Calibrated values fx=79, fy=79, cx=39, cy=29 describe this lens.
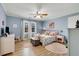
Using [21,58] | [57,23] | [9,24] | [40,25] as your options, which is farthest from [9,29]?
[21,58]

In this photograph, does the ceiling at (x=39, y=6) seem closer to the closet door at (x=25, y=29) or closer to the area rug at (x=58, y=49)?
the closet door at (x=25, y=29)

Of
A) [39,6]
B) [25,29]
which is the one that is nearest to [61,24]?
[25,29]

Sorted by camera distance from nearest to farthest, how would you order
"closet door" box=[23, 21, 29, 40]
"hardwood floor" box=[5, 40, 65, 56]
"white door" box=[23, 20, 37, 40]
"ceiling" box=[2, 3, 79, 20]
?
1. "ceiling" box=[2, 3, 79, 20]
2. "hardwood floor" box=[5, 40, 65, 56]
3. "white door" box=[23, 20, 37, 40]
4. "closet door" box=[23, 21, 29, 40]

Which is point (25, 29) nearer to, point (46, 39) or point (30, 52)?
point (46, 39)

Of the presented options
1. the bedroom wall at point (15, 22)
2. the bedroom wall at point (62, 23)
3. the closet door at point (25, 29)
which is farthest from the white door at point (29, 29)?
the bedroom wall at point (62, 23)

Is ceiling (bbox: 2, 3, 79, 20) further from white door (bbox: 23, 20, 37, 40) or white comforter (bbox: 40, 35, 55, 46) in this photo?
white comforter (bbox: 40, 35, 55, 46)

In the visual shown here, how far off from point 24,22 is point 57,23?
1.67 metres

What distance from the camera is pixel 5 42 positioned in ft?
8.36

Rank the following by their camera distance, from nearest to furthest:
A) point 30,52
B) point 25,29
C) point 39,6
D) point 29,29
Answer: point 39,6 < point 30,52 < point 29,29 < point 25,29

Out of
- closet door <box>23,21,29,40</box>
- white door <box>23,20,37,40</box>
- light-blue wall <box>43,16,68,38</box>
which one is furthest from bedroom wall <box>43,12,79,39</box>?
closet door <box>23,21,29,40</box>

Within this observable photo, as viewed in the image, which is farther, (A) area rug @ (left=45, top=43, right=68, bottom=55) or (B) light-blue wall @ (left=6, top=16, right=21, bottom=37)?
(B) light-blue wall @ (left=6, top=16, right=21, bottom=37)

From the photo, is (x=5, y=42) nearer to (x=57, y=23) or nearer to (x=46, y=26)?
(x=46, y=26)

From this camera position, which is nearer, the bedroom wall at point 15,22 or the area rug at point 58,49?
the area rug at point 58,49

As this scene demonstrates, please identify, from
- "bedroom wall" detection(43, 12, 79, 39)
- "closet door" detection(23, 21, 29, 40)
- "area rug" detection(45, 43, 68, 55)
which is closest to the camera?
"area rug" detection(45, 43, 68, 55)
